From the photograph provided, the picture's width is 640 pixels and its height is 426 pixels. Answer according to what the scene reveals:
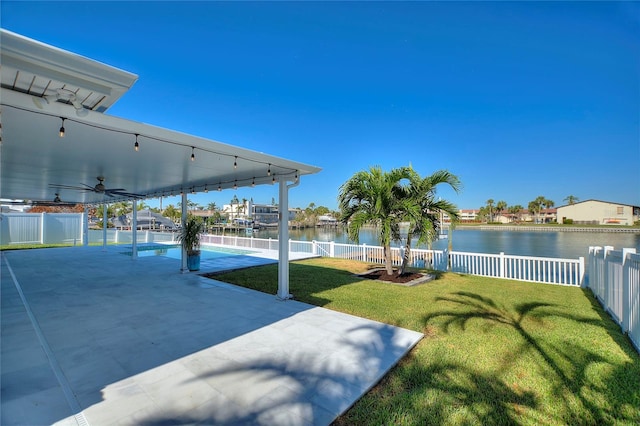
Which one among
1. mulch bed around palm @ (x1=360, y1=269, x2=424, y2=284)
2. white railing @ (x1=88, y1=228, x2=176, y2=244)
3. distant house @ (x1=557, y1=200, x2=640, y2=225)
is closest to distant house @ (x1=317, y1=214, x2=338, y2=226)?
distant house @ (x1=557, y1=200, x2=640, y2=225)

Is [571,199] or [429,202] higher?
[571,199]

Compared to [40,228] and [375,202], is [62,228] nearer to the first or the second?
[40,228]

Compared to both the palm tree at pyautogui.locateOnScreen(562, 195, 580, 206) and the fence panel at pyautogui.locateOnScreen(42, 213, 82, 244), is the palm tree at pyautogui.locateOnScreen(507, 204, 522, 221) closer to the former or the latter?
the palm tree at pyautogui.locateOnScreen(562, 195, 580, 206)

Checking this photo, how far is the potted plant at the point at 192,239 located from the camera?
27.5ft

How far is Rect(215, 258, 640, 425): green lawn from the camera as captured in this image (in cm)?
220

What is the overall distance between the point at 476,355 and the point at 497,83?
1702 centimetres

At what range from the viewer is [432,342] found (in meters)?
3.52

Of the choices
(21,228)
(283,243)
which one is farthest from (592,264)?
(21,228)

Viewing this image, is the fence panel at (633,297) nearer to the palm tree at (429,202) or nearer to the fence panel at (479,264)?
the palm tree at (429,202)

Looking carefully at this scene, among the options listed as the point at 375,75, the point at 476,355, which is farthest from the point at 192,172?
the point at 375,75

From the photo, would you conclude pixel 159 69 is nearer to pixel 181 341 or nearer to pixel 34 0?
pixel 34 0

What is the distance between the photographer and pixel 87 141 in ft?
13.7

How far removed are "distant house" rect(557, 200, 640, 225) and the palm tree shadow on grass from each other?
67.2m

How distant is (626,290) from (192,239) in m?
9.13
